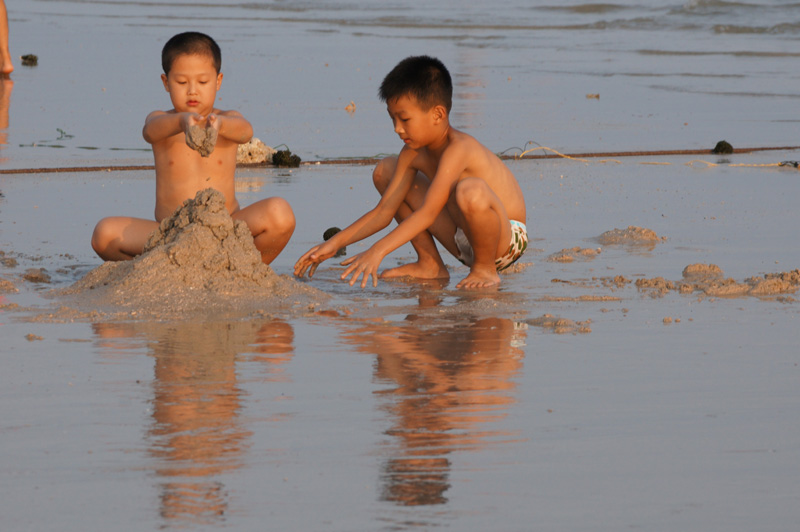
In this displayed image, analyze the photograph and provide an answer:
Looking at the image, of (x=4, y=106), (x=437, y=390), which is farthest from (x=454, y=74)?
(x=437, y=390)

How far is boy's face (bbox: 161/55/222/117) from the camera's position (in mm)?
5020

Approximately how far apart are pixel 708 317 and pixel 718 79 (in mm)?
9638

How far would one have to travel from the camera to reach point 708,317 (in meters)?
4.29

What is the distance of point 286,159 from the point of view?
7727mm

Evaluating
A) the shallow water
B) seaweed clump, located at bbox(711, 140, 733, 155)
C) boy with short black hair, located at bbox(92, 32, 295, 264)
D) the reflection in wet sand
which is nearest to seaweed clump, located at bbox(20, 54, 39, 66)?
the shallow water

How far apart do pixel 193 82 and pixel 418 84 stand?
0.93 metres

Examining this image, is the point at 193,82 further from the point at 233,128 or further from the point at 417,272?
the point at 417,272

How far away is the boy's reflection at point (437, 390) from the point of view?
271 centimetres

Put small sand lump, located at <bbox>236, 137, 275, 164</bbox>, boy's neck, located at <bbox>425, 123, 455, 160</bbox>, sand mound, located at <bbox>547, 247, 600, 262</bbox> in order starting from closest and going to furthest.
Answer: boy's neck, located at <bbox>425, 123, 455, 160</bbox>, sand mound, located at <bbox>547, 247, 600, 262</bbox>, small sand lump, located at <bbox>236, 137, 275, 164</bbox>

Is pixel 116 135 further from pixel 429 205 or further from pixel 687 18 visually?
pixel 687 18

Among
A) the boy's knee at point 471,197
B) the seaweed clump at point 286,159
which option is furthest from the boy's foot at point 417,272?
the seaweed clump at point 286,159

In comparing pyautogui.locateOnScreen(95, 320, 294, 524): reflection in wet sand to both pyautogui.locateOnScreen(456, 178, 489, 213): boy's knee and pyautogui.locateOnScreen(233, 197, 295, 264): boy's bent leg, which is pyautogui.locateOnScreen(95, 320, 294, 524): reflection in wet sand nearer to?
pyautogui.locateOnScreen(233, 197, 295, 264): boy's bent leg

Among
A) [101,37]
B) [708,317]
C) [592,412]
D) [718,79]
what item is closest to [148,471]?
[592,412]

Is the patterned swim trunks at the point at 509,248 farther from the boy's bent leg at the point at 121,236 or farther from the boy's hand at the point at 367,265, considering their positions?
the boy's bent leg at the point at 121,236
